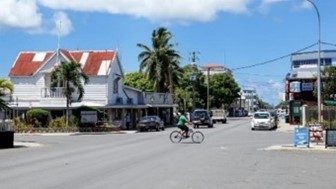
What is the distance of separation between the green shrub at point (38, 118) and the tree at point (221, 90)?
69404 millimetres

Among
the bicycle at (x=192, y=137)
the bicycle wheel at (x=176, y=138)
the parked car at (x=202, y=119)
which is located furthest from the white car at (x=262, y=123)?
the bicycle wheel at (x=176, y=138)

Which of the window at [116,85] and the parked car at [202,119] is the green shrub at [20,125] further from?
the parked car at [202,119]

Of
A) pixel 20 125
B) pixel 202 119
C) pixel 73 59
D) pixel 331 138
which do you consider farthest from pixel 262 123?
pixel 331 138

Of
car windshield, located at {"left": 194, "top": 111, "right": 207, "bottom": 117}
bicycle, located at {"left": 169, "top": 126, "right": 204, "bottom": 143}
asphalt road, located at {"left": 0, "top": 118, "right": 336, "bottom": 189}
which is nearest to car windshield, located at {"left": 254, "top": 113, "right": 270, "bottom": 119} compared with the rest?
car windshield, located at {"left": 194, "top": 111, "right": 207, "bottom": 117}

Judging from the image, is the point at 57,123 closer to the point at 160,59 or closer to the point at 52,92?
the point at 52,92

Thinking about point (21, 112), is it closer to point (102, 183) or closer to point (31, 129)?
point (31, 129)

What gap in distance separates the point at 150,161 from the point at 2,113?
1755cm

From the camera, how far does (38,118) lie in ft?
168

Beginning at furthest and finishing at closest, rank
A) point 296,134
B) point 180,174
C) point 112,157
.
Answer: point 296,134 < point 112,157 < point 180,174

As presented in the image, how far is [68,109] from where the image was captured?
5281cm

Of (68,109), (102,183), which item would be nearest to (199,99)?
(68,109)

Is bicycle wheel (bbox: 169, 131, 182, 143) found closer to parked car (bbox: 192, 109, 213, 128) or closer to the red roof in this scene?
parked car (bbox: 192, 109, 213, 128)

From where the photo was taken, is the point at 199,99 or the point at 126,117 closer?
the point at 126,117

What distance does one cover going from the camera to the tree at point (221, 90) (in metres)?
120
